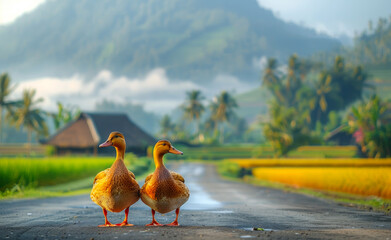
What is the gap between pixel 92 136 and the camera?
269ft

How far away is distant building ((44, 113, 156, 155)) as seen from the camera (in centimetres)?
8169

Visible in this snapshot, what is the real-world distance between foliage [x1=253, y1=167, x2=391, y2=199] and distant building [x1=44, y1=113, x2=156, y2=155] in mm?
48186

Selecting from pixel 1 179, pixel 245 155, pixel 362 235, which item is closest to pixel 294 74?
pixel 245 155

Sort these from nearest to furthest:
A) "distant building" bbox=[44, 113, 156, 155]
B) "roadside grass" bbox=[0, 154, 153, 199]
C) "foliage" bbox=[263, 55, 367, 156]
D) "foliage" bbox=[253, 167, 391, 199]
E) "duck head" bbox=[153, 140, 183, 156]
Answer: "duck head" bbox=[153, 140, 183, 156] → "roadside grass" bbox=[0, 154, 153, 199] → "foliage" bbox=[253, 167, 391, 199] → "distant building" bbox=[44, 113, 156, 155] → "foliage" bbox=[263, 55, 367, 156]

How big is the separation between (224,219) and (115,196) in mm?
4021

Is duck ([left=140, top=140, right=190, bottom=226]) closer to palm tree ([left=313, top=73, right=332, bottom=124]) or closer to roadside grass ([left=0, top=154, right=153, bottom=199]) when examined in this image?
roadside grass ([left=0, top=154, right=153, bottom=199])

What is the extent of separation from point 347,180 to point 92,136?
60045 millimetres

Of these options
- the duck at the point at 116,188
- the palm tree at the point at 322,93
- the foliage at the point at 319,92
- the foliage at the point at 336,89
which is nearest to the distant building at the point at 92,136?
the foliage at the point at 319,92

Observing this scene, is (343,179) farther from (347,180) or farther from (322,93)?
(322,93)

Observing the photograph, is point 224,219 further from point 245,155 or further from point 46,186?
point 245,155

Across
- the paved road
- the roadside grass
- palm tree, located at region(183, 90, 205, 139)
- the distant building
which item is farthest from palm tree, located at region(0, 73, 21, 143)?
the paved road

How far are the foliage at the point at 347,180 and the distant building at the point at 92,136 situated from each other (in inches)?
1897

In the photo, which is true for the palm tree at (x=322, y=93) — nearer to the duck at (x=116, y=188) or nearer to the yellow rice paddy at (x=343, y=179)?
the yellow rice paddy at (x=343, y=179)

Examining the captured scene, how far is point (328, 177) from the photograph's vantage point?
2864cm
